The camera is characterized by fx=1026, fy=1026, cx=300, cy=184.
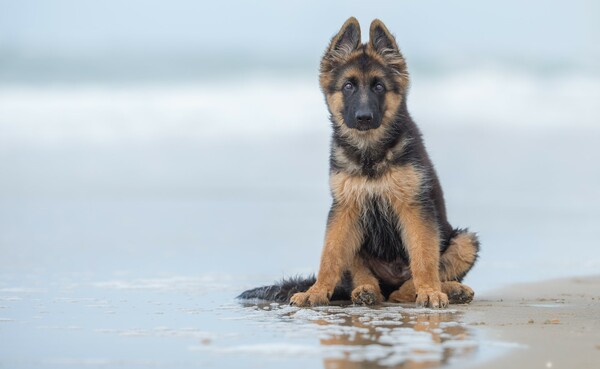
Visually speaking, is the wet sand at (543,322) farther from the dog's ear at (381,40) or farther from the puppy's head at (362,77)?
the dog's ear at (381,40)

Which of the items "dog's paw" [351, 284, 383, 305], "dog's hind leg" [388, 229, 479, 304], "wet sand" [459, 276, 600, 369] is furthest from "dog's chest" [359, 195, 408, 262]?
"wet sand" [459, 276, 600, 369]

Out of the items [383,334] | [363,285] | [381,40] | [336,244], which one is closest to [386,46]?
[381,40]

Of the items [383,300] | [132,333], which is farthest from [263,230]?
[132,333]

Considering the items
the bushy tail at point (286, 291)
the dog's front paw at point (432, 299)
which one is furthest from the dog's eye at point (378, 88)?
the dog's front paw at point (432, 299)

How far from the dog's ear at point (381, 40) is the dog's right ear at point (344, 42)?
0.37 feet

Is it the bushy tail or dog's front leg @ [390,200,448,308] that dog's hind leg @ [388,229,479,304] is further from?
the bushy tail

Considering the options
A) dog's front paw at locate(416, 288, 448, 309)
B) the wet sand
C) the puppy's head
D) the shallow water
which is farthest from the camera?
the puppy's head

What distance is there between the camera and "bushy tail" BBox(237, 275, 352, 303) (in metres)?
7.45

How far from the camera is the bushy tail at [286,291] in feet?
24.5

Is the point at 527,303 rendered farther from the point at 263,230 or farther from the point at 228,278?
the point at 263,230

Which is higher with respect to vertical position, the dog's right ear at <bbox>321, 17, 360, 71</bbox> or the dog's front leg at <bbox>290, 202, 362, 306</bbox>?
the dog's right ear at <bbox>321, 17, 360, 71</bbox>

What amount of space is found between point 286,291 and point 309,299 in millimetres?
504

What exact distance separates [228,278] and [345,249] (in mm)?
2135

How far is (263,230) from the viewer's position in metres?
14.4
